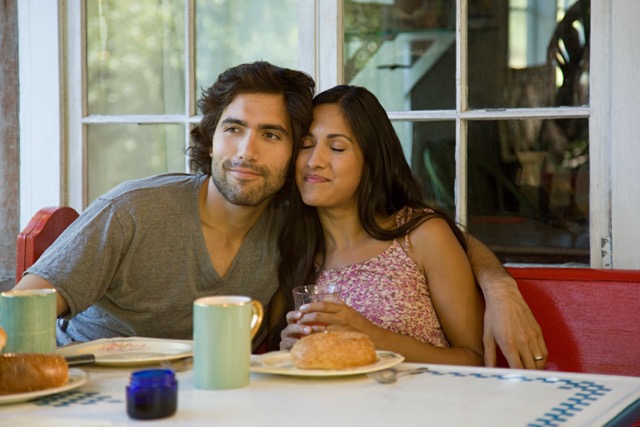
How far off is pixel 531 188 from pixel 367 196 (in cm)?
52

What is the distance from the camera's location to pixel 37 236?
2.30 metres

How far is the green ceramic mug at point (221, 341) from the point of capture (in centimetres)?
135

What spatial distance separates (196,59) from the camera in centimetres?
281

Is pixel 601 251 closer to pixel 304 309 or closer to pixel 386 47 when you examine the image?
pixel 386 47

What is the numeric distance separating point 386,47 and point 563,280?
34.4 inches

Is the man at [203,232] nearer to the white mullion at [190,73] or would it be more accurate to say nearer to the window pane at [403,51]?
the window pane at [403,51]

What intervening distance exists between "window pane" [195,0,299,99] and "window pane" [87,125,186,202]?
0.69ft

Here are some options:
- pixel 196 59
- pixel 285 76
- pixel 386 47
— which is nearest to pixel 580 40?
pixel 386 47

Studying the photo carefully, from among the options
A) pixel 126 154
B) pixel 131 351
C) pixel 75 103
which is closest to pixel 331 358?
pixel 131 351

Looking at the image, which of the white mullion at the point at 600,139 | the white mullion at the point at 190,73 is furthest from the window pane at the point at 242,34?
the white mullion at the point at 600,139

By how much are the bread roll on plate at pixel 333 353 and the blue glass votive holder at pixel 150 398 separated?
0.90 feet

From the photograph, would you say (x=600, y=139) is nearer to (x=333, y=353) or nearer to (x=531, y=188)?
(x=531, y=188)

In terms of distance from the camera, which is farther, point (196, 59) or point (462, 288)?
point (196, 59)

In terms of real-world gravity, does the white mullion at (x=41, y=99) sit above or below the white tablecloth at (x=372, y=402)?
above
